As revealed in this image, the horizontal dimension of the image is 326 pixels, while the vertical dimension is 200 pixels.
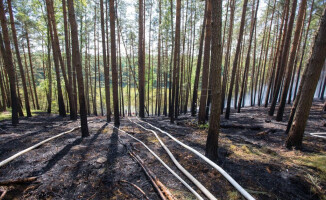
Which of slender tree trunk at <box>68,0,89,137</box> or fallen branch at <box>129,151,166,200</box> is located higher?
slender tree trunk at <box>68,0,89,137</box>

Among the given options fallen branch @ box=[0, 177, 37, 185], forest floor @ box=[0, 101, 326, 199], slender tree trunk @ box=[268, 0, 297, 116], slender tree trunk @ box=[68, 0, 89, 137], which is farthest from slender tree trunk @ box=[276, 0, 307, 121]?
fallen branch @ box=[0, 177, 37, 185]

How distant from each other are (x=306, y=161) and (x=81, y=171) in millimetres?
4732

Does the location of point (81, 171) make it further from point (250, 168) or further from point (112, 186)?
point (250, 168)

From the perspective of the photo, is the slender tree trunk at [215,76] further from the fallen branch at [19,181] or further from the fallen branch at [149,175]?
the fallen branch at [19,181]

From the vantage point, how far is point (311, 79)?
3264 mm

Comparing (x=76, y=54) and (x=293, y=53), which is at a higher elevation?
(x=293, y=53)

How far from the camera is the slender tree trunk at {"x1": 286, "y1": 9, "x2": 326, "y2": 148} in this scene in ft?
10.3

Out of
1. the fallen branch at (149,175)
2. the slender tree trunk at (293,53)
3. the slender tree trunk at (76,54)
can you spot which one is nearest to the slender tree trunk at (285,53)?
the slender tree trunk at (293,53)

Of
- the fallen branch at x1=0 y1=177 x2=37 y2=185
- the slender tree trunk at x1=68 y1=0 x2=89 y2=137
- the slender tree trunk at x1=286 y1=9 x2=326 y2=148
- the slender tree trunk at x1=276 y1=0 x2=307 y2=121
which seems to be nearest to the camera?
the fallen branch at x1=0 y1=177 x2=37 y2=185

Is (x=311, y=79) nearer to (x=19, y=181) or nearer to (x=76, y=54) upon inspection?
(x=19, y=181)

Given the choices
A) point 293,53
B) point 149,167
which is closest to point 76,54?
point 149,167

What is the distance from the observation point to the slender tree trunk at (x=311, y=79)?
3.15m

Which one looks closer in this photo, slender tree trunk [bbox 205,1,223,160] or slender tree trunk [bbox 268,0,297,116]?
slender tree trunk [bbox 205,1,223,160]

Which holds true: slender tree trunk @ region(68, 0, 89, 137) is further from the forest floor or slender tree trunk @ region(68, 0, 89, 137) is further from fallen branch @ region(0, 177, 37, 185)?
fallen branch @ region(0, 177, 37, 185)
